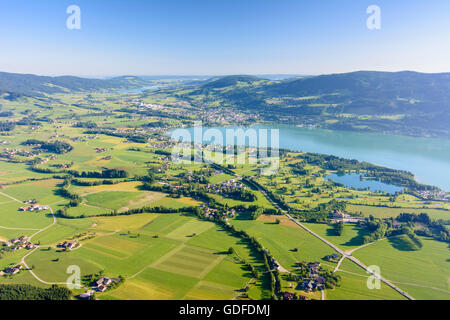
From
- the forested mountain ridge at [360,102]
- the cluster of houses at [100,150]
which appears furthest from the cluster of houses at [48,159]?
the forested mountain ridge at [360,102]

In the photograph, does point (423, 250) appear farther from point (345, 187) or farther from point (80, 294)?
point (80, 294)

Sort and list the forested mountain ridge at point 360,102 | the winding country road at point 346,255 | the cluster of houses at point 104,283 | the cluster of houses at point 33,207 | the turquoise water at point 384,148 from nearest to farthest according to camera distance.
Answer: the cluster of houses at point 104,283 < the winding country road at point 346,255 < the cluster of houses at point 33,207 < the turquoise water at point 384,148 < the forested mountain ridge at point 360,102

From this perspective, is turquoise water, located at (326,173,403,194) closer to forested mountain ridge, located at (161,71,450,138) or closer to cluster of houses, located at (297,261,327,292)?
cluster of houses, located at (297,261,327,292)

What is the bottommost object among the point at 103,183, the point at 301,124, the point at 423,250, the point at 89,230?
the point at 423,250

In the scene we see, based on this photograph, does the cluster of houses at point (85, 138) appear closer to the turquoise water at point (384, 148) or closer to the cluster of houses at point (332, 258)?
the turquoise water at point (384, 148)

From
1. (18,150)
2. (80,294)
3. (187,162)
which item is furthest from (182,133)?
(80,294)

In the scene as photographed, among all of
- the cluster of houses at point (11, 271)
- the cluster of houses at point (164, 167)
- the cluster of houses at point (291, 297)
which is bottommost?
the cluster of houses at point (291, 297)
